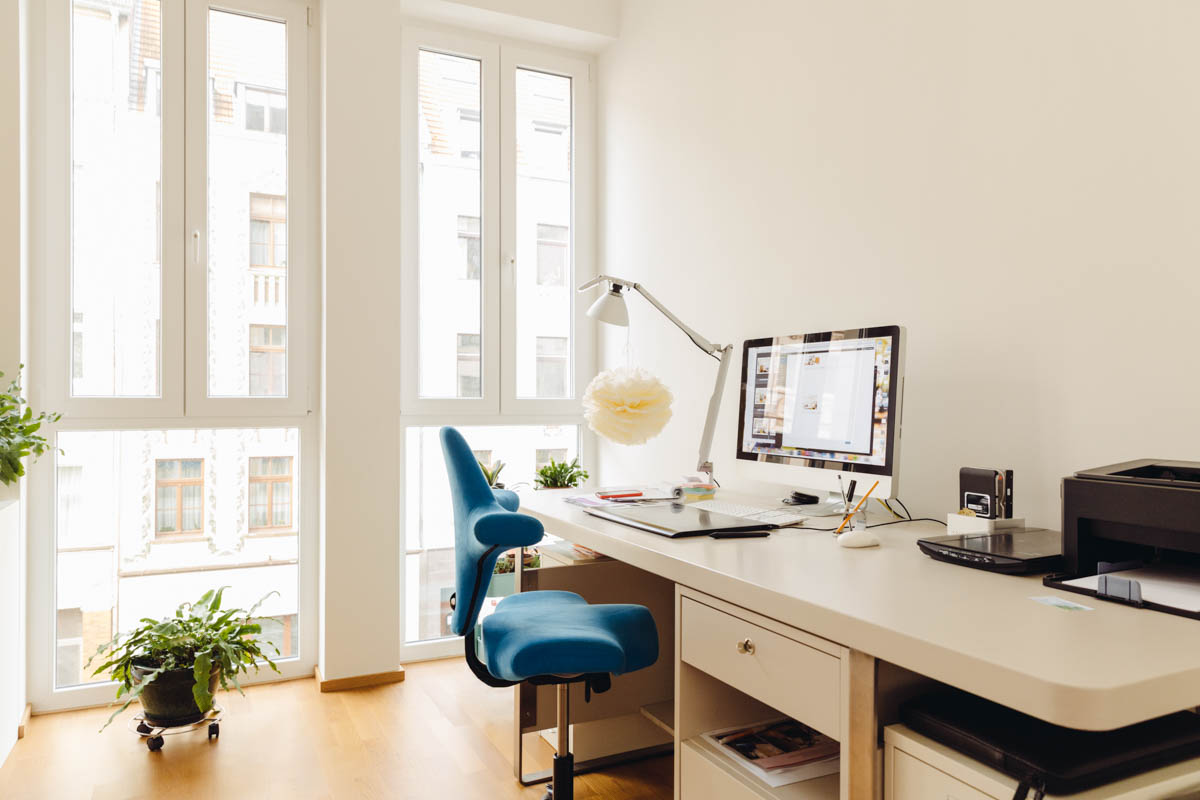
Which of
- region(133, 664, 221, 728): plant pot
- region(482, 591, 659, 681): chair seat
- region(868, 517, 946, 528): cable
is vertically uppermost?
region(868, 517, 946, 528): cable

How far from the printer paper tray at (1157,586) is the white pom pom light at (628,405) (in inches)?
48.4

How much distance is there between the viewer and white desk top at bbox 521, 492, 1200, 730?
798 millimetres

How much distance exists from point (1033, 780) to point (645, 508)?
1162 millimetres

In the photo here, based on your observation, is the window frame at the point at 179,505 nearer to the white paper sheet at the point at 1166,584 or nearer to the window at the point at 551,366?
the window at the point at 551,366

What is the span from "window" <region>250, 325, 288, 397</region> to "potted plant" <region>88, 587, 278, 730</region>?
776 mm

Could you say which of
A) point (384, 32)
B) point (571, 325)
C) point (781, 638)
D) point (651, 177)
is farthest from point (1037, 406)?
point (384, 32)

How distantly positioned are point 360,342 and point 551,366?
2.88ft

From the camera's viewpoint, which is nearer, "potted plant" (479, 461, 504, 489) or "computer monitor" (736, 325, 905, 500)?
"computer monitor" (736, 325, 905, 500)

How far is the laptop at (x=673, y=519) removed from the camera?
1.64 meters

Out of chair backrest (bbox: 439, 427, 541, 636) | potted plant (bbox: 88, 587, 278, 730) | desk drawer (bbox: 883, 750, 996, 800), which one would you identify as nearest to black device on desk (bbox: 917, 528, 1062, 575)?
desk drawer (bbox: 883, 750, 996, 800)

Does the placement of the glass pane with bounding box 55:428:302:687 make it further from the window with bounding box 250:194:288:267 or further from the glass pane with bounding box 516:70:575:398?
the glass pane with bounding box 516:70:575:398

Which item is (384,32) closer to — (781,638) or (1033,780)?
(781,638)

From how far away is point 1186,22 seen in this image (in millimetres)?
1396

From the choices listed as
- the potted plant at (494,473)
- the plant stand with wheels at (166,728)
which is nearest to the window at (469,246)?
the potted plant at (494,473)
